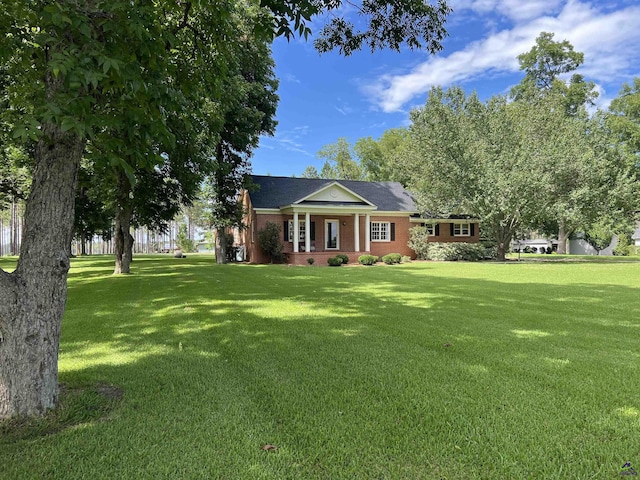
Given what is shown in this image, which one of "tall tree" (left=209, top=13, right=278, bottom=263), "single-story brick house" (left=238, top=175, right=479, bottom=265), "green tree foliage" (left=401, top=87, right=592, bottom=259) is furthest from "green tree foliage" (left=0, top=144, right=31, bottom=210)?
"green tree foliage" (left=401, top=87, right=592, bottom=259)

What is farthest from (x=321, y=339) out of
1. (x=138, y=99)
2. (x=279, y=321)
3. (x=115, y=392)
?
(x=138, y=99)

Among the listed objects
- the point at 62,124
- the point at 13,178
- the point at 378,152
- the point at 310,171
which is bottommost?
the point at 62,124

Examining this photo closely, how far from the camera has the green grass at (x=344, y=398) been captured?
2.26m

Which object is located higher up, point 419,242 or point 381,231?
point 381,231

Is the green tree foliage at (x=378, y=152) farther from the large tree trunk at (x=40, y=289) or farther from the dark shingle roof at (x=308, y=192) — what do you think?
the large tree trunk at (x=40, y=289)

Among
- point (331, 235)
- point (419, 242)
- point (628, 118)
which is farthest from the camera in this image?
point (628, 118)

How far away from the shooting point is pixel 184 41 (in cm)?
439

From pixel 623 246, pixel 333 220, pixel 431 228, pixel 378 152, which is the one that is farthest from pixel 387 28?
pixel 378 152

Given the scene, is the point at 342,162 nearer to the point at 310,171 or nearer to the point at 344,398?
the point at 310,171

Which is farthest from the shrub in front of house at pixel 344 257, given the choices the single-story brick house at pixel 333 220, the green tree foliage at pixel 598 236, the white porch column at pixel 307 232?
the green tree foliage at pixel 598 236

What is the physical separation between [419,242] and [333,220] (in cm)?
620

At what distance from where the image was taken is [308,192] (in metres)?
25.8

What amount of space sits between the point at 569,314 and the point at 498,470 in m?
5.65

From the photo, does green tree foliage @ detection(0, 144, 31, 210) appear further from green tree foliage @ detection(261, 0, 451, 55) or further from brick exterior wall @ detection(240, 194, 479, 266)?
green tree foliage @ detection(261, 0, 451, 55)
